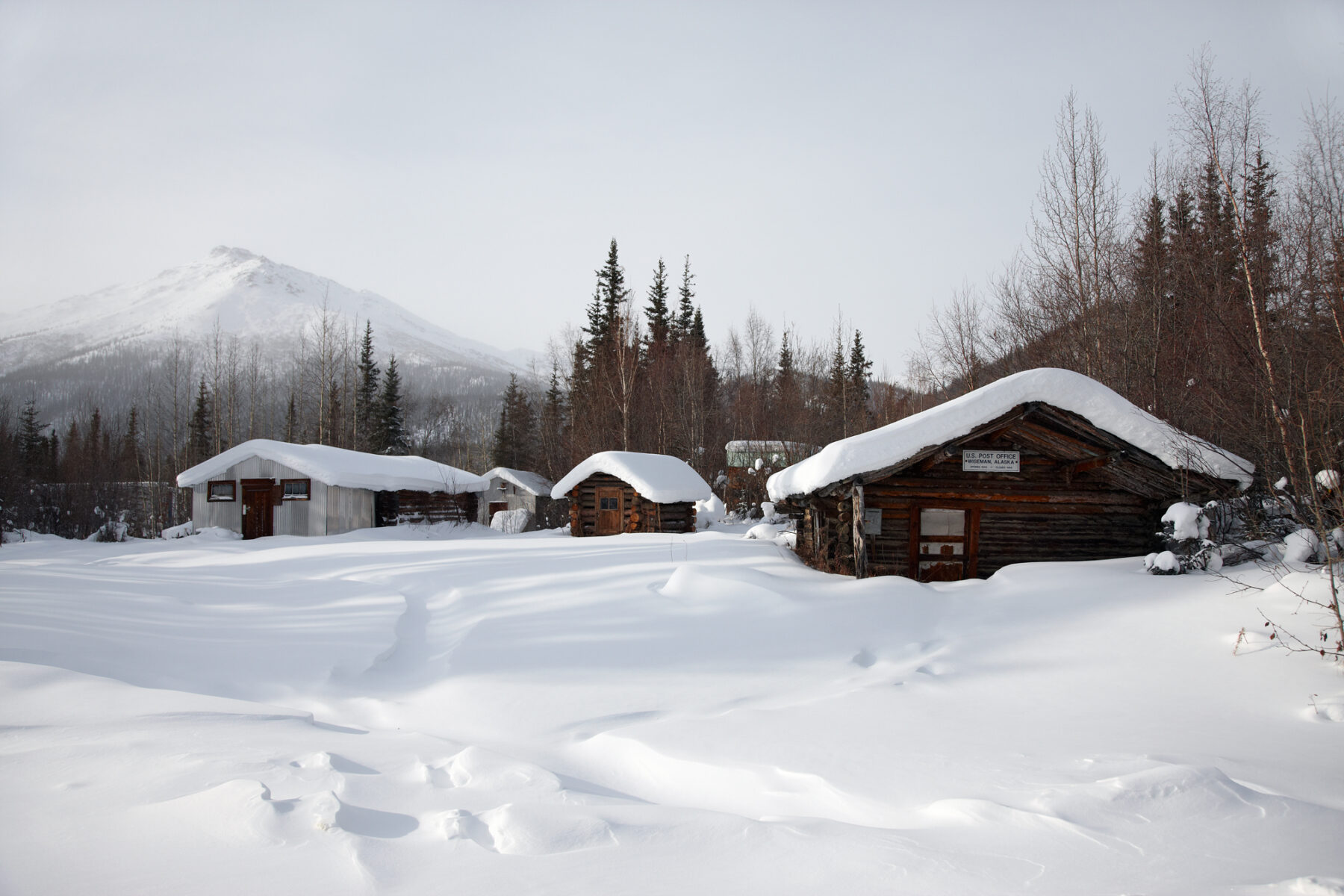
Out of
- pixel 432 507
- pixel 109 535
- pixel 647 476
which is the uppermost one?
pixel 647 476

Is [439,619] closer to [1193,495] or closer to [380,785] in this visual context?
[380,785]

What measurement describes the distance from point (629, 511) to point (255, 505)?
15.3 m

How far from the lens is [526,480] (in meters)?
42.9

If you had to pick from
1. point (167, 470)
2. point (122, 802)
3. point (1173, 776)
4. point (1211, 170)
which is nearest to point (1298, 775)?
point (1173, 776)

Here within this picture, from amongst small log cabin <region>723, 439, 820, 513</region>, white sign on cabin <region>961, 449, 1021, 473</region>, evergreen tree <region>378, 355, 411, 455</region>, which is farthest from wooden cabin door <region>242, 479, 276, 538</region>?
white sign on cabin <region>961, 449, 1021, 473</region>

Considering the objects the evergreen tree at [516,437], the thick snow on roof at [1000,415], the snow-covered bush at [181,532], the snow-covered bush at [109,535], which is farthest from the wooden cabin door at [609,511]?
the evergreen tree at [516,437]

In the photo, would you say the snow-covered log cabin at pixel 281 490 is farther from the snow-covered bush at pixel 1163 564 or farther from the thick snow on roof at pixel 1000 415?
the snow-covered bush at pixel 1163 564

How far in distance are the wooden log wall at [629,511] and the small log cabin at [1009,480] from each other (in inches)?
487

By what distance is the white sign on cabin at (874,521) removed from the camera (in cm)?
1300

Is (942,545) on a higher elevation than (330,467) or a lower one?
lower

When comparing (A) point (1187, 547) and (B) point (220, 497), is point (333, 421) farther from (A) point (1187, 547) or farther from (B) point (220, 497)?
(A) point (1187, 547)

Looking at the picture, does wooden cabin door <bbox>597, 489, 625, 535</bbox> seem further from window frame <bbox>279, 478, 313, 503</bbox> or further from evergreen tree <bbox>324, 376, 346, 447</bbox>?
evergreen tree <bbox>324, 376, 346, 447</bbox>

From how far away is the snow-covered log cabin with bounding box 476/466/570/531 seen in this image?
1578 inches

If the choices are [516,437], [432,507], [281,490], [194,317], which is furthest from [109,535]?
[194,317]
